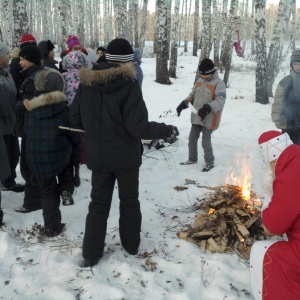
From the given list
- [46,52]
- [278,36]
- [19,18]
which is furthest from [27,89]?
[278,36]

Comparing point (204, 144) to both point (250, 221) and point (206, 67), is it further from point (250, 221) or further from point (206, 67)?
point (250, 221)

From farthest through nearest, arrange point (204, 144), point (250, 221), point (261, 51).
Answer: point (261, 51), point (204, 144), point (250, 221)

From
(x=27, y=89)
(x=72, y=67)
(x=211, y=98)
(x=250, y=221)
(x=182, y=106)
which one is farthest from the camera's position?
(x=182, y=106)

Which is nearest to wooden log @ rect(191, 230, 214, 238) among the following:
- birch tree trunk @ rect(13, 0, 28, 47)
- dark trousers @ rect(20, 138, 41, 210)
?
dark trousers @ rect(20, 138, 41, 210)

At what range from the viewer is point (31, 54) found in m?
4.14

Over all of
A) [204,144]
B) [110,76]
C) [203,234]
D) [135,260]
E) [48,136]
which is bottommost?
[135,260]

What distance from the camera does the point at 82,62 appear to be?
538cm

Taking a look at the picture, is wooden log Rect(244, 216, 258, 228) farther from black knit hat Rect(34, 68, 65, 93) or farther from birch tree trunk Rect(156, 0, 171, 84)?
birch tree trunk Rect(156, 0, 171, 84)

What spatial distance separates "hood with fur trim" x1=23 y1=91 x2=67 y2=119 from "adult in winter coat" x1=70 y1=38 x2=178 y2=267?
0.47m

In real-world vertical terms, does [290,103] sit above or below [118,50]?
below

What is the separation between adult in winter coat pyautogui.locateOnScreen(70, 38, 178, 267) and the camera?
3.10m

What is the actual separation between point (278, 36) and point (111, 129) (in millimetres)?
11513

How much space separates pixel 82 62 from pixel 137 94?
103 inches

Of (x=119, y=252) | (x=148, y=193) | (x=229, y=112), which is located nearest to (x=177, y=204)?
(x=148, y=193)
